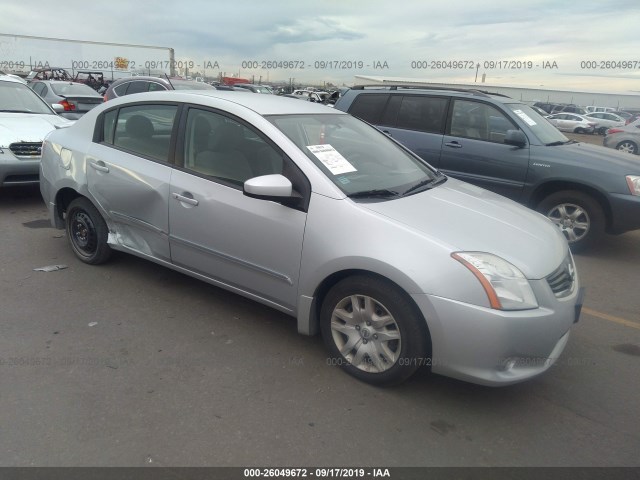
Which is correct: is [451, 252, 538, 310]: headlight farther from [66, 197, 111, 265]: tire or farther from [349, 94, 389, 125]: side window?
[349, 94, 389, 125]: side window

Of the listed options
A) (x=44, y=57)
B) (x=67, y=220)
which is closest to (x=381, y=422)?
(x=67, y=220)

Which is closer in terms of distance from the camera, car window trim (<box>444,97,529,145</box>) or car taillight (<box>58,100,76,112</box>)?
→ car window trim (<box>444,97,529,145</box>)

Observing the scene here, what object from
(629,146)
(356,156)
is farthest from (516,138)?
(629,146)

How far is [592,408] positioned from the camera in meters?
2.88

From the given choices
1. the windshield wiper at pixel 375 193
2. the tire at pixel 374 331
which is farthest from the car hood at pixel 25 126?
the tire at pixel 374 331

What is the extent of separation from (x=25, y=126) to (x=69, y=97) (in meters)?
6.34

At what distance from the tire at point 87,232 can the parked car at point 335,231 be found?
0.08ft

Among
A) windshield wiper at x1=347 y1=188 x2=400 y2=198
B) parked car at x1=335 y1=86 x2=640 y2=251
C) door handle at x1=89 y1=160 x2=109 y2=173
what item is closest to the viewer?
windshield wiper at x1=347 y1=188 x2=400 y2=198

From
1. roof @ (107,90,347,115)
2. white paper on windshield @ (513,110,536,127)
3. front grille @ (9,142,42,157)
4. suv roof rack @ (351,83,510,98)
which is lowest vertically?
front grille @ (9,142,42,157)

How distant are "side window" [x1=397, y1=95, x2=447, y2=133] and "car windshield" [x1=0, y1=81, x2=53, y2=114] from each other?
533cm

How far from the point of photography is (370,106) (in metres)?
7.24

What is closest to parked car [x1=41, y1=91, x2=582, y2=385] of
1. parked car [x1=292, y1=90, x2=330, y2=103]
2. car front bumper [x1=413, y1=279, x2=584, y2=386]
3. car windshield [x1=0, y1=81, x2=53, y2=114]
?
car front bumper [x1=413, y1=279, x2=584, y2=386]

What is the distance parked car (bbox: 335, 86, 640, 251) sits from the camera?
5594mm

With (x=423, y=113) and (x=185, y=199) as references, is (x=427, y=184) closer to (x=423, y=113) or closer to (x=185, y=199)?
(x=185, y=199)
